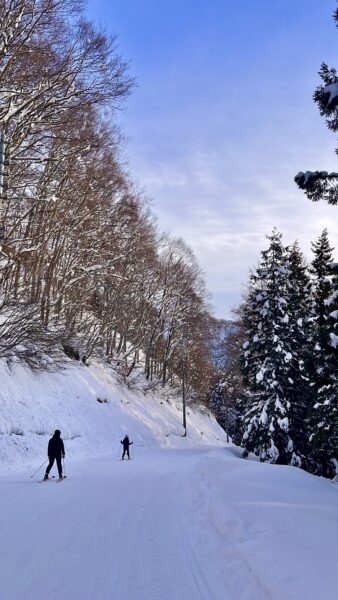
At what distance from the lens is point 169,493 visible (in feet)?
42.3

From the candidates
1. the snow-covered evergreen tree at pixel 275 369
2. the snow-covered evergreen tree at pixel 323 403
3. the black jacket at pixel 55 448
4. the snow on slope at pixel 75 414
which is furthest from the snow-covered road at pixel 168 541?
the snow-covered evergreen tree at pixel 275 369

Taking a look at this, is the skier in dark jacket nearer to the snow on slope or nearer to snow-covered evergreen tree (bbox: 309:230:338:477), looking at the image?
the snow on slope

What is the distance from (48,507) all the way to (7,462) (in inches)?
262

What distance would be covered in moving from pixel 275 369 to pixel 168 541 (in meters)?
19.5

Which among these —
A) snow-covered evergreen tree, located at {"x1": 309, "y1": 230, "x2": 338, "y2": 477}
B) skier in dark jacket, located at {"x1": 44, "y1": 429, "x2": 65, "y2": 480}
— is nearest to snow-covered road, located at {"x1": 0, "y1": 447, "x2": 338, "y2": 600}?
skier in dark jacket, located at {"x1": 44, "y1": 429, "x2": 65, "y2": 480}

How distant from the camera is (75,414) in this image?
84.1ft

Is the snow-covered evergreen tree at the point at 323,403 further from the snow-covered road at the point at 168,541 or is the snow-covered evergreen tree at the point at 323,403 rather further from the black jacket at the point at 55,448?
the black jacket at the point at 55,448

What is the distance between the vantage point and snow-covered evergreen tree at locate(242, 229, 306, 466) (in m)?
25.7

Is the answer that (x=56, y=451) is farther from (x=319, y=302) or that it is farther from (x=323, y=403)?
(x=319, y=302)

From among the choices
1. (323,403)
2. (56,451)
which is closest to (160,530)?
(56,451)

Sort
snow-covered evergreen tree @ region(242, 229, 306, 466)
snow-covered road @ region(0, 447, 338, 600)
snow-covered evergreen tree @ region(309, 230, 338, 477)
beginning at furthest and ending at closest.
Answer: snow-covered evergreen tree @ region(242, 229, 306, 466), snow-covered evergreen tree @ region(309, 230, 338, 477), snow-covered road @ region(0, 447, 338, 600)

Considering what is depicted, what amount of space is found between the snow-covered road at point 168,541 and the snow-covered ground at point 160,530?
Result: 0.06 ft

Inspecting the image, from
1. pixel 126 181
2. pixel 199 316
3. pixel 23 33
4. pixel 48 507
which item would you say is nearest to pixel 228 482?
pixel 48 507

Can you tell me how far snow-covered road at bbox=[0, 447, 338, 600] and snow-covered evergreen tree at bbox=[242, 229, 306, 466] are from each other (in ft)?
39.4
